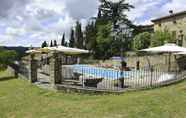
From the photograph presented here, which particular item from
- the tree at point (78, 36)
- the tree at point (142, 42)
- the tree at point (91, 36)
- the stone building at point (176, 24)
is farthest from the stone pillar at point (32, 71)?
the tree at point (78, 36)

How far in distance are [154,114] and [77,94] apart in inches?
221

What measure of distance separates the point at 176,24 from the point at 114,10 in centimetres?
1435

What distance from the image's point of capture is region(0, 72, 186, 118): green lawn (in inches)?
422

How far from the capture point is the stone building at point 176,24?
48513 mm

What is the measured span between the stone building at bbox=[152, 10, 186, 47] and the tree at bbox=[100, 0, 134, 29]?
8.09 metres

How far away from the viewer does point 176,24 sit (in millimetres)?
52000

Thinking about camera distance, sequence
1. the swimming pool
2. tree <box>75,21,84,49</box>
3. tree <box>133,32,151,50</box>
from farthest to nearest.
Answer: tree <box>75,21,84,49</box> → tree <box>133,32,151,50</box> → the swimming pool

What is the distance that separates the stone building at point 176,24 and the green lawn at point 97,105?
35039 millimetres


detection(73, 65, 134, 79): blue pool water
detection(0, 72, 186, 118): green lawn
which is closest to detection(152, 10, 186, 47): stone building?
detection(73, 65, 134, 79): blue pool water

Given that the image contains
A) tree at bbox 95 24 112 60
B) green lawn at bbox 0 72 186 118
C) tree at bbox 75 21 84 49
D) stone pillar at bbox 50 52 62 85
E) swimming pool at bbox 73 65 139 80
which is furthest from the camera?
tree at bbox 75 21 84 49

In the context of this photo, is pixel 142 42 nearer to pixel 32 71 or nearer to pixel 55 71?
pixel 32 71

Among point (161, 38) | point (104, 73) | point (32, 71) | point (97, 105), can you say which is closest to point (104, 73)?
point (104, 73)

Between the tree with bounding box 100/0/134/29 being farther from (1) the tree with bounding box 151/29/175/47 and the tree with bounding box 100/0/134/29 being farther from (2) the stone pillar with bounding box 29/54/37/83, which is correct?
(2) the stone pillar with bounding box 29/54/37/83

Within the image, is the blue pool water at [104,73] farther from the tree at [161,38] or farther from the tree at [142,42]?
the tree at [142,42]
